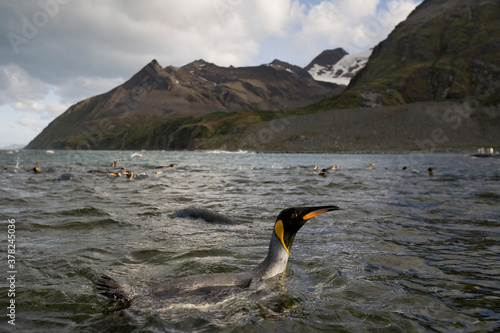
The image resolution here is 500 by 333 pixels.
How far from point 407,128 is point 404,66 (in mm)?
71293

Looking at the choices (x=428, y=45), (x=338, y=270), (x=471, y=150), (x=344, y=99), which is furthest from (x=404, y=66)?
(x=338, y=270)

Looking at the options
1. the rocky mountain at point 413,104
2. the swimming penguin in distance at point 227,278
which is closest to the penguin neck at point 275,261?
the swimming penguin in distance at point 227,278

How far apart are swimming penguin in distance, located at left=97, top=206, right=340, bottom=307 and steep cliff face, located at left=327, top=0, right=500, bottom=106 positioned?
450 ft

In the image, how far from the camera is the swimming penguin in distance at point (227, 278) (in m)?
4.50

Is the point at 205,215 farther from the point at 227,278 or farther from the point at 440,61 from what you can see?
the point at 440,61

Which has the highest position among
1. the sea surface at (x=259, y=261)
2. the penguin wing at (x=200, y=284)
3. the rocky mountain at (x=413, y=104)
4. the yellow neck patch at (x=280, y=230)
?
the rocky mountain at (x=413, y=104)

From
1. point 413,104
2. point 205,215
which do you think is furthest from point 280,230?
point 413,104

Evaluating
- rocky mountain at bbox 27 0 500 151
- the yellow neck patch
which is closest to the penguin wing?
the yellow neck patch

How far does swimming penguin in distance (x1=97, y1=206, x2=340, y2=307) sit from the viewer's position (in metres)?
4.50

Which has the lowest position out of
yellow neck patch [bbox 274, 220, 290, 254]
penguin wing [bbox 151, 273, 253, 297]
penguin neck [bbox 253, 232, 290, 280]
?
penguin wing [bbox 151, 273, 253, 297]

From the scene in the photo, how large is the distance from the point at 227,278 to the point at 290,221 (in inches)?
52.0

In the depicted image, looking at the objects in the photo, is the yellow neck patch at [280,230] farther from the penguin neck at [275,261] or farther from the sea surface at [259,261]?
the sea surface at [259,261]

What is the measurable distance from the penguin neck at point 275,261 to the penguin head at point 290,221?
8 centimetres

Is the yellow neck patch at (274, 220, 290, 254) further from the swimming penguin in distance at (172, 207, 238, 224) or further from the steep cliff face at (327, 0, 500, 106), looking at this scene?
the steep cliff face at (327, 0, 500, 106)
